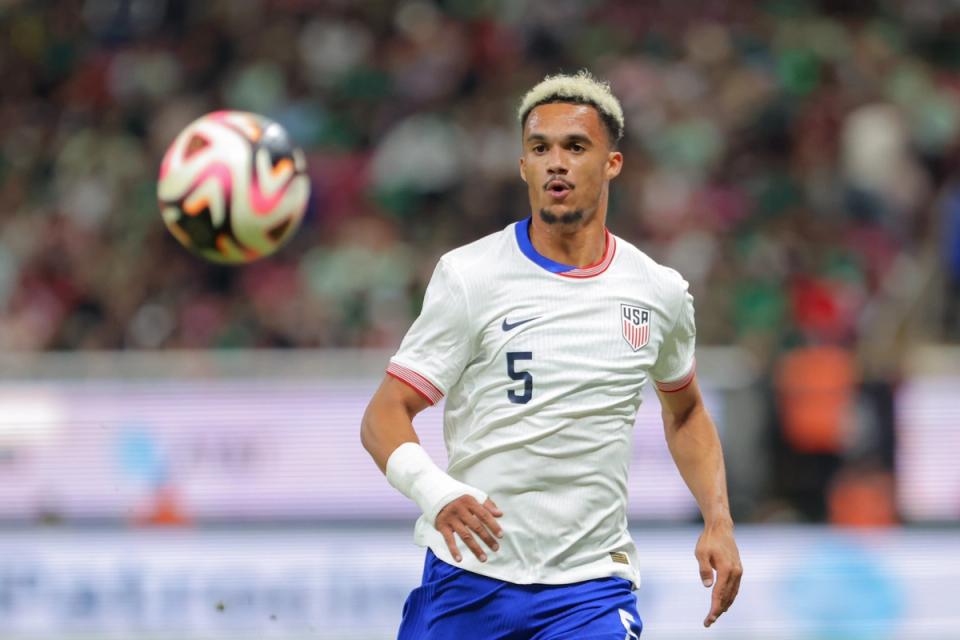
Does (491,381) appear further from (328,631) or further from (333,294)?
(333,294)

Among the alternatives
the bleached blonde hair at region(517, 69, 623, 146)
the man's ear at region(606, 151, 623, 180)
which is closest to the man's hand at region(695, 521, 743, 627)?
the man's ear at region(606, 151, 623, 180)

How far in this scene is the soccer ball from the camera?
658 centimetres

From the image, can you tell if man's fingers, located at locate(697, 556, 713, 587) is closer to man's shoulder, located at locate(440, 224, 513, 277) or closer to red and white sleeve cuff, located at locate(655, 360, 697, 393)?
red and white sleeve cuff, located at locate(655, 360, 697, 393)

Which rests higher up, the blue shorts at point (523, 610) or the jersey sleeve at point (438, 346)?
the jersey sleeve at point (438, 346)

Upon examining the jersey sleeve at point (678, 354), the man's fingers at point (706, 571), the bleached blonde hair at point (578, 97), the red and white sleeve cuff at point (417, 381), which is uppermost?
the bleached blonde hair at point (578, 97)

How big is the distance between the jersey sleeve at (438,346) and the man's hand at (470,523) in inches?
20.1

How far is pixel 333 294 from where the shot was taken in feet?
42.5

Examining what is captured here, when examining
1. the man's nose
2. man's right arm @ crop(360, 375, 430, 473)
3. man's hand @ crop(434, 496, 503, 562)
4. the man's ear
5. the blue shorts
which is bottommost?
the blue shorts

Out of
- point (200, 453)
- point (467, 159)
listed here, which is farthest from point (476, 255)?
point (467, 159)

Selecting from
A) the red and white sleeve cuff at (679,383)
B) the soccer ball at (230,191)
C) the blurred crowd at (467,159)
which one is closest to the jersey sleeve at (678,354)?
the red and white sleeve cuff at (679,383)

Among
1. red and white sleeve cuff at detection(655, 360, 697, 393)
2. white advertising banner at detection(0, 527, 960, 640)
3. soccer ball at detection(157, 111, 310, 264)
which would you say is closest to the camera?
red and white sleeve cuff at detection(655, 360, 697, 393)

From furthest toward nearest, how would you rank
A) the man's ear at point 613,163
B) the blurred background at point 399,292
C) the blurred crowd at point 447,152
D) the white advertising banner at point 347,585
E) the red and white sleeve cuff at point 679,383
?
1. the blurred crowd at point 447,152
2. the blurred background at point 399,292
3. the white advertising banner at point 347,585
4. the red and white sleeve cuff at point 679,383
5. the man's ear at point 613,163

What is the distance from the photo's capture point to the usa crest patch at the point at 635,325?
5055 millimetres

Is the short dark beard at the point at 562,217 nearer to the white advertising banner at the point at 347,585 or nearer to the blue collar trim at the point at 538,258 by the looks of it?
the blue collar trim at the point at 538,258
